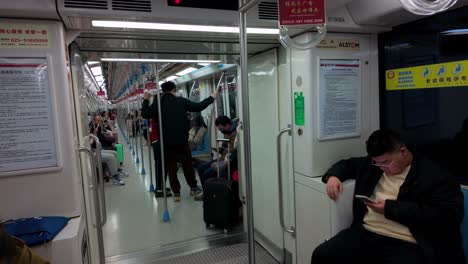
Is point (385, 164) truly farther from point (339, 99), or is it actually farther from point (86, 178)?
point (86, 178)

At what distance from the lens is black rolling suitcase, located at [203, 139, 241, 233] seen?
365 centimetres

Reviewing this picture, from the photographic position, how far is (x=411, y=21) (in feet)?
7.95

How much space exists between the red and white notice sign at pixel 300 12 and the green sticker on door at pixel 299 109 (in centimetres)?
107

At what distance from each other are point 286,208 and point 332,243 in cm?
85

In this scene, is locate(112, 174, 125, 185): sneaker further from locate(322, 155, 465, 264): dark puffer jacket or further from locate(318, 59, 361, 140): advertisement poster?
locate(322, 155, 465, 264): dark puffer jacket

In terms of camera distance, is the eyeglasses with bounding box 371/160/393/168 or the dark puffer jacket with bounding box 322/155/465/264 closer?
the dark puffer jacket with bounding box 322/155/465/264

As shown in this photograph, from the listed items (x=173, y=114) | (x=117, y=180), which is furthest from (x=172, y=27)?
(x=117, y=180)

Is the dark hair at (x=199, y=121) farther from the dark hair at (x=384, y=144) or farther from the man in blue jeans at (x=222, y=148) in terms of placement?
A: the dark hair at (x=384, y=144)

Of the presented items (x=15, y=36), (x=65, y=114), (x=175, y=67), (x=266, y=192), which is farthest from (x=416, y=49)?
(x=175, y=67)

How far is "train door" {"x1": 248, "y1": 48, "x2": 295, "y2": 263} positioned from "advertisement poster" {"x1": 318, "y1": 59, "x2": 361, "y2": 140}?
32 centimetres

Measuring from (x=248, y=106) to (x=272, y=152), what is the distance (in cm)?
154

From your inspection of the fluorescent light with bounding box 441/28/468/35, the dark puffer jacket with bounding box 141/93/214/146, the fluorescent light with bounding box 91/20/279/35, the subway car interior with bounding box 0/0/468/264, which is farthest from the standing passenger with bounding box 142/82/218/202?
the fluorescent light with bounding box 441/28/468/35

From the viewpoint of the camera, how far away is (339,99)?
2561 millimetres

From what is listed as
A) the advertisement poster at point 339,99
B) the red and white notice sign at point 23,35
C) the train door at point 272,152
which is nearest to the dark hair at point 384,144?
the advertisement poster at point 339,99
